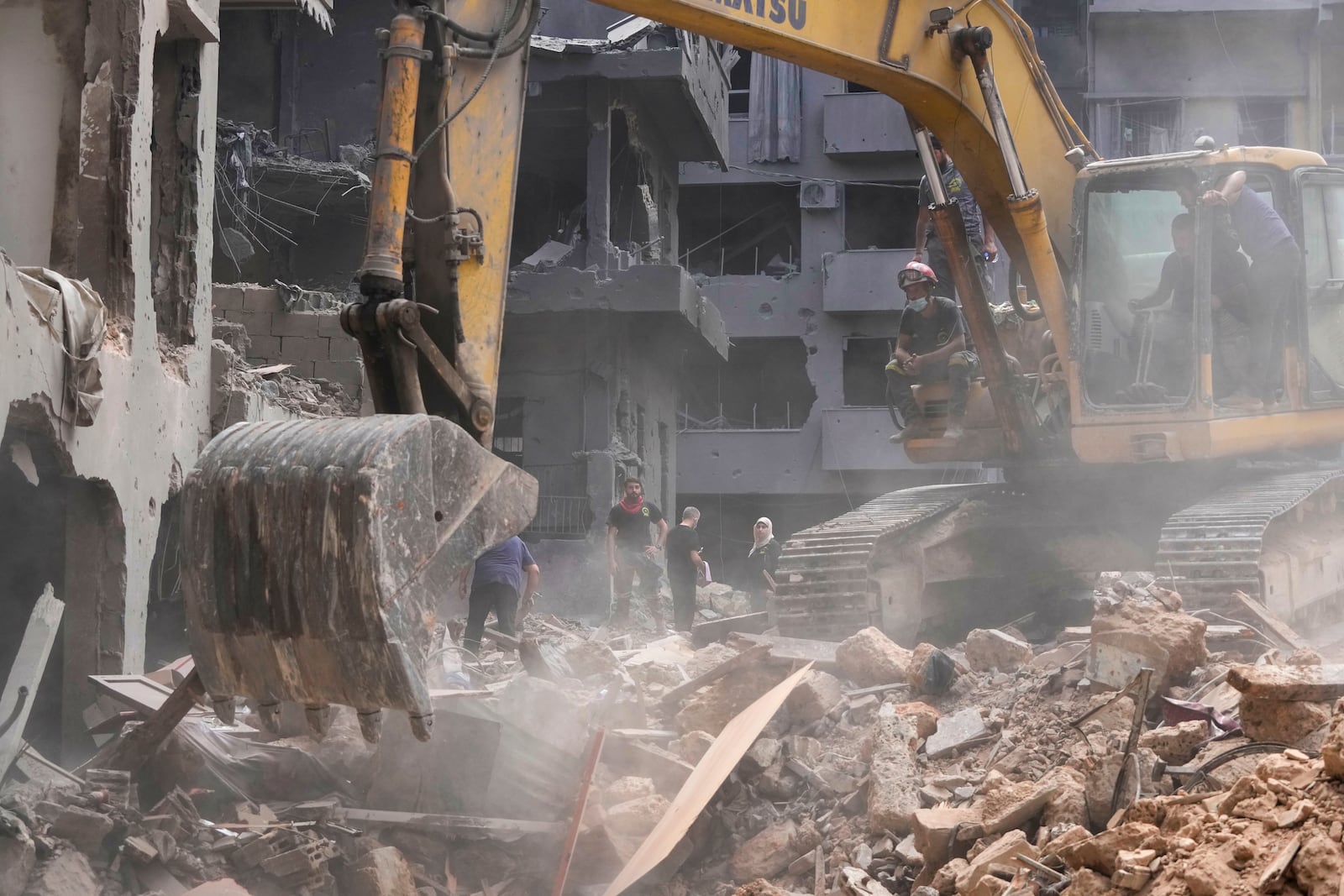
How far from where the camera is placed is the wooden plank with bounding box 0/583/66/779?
18.4 ft

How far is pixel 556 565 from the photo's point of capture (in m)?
16.2

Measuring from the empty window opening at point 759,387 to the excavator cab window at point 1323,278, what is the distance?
1834 centimetres

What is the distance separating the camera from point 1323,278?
355 inches

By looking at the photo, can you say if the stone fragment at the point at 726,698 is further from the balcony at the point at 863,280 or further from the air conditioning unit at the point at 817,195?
the air conditioning unit at the point at 817,195

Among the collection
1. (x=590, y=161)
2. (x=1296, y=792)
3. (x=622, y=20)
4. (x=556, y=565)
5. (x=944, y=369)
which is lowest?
(x=556, y=565)

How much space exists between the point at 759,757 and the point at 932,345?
3.88m

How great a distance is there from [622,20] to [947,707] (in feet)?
42.8

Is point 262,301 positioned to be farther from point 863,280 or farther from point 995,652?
point 863,280

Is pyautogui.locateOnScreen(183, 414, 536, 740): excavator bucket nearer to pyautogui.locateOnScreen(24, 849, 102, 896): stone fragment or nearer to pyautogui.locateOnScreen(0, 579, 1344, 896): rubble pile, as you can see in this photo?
pyautogui.locateOnScreen(24, 849, 102, 896): stone fragment

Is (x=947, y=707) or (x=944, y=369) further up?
(x=944, y=369)

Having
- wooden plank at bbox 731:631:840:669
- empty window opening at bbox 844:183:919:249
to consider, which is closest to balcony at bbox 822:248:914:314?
empty window opening at bbox 844:183:919:249

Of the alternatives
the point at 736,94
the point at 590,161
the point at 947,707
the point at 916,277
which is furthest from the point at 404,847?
the point at 736,94

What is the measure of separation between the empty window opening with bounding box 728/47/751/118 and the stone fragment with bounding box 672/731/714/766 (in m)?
21.4

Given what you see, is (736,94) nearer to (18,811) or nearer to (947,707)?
(947,707)
